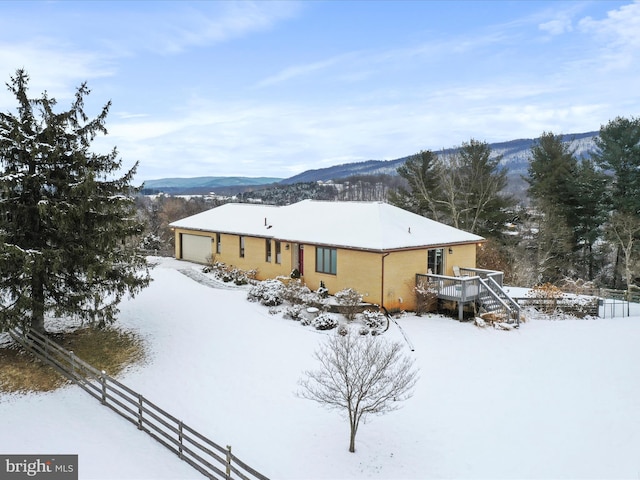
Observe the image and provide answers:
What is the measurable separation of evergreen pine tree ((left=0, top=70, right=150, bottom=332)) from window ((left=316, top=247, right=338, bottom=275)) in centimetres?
932

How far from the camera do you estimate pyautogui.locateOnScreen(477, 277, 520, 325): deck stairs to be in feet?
64.2

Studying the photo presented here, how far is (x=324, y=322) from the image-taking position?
18.5m

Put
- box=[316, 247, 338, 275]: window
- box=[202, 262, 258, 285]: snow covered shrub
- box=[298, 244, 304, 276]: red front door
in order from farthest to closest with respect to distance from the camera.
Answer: box=[202, 262, 258, 285]: snow covered shrub, box=[298, 244, 304, 276]: red front door, box=[316, 247, 338, 275]: window

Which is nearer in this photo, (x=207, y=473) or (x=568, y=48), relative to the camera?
(x=207, y=473)

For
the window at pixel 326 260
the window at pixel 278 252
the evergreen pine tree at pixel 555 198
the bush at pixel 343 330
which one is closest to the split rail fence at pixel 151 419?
the bush at pixel 343 330

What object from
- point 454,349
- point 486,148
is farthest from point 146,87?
point 486,148

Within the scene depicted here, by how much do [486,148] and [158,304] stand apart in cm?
3167

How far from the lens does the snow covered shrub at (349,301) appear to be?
63.8 feet

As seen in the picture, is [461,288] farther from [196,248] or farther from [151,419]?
[196,248]

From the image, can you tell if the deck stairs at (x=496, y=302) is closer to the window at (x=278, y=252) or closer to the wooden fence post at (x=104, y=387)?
the window at (x=278, y=252)

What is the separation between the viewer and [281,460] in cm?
1070

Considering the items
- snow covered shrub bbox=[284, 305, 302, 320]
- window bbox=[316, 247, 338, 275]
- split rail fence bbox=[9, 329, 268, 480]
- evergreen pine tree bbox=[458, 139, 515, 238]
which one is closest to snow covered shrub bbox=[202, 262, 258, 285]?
window bbox=[316, 247, 338, 275]

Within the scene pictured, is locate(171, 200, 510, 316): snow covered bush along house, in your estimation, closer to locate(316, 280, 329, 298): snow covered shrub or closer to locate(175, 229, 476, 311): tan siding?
locate(175, 229, 476, 311): tan siding

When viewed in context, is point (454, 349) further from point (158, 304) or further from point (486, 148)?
point (486, 148)
